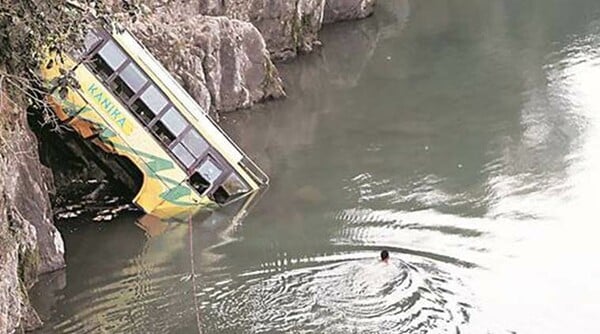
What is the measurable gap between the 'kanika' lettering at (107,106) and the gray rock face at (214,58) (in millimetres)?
5366

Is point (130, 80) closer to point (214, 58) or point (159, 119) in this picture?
point (159, 119)

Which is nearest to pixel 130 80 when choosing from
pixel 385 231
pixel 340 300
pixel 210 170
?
pixel 210 170

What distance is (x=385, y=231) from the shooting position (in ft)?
72.0

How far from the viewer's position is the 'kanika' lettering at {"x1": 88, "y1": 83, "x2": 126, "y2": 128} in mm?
22359

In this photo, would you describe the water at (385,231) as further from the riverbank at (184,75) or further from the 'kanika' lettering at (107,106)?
the 'kanika' lettering at (107,106)

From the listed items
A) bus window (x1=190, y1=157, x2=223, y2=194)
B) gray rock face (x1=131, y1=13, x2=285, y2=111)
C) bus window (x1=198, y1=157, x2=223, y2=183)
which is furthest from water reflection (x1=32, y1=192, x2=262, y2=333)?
gray rock face (x1=131, y1=13, x2=285, y2=111)

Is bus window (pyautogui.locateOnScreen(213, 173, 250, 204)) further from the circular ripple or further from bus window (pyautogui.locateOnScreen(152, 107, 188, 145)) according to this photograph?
the circular ripple

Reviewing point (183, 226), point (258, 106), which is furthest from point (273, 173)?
point (258, 106)

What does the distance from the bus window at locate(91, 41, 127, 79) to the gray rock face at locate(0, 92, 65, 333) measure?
3426 millimetres

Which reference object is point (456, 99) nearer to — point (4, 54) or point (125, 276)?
point (125, 276)

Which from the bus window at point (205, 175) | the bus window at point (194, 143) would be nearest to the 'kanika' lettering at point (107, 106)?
the bus window at point (194, 143)

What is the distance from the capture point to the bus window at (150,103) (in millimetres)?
23266

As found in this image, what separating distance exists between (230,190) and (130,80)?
3717 mm

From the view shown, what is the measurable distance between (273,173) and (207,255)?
571cm
